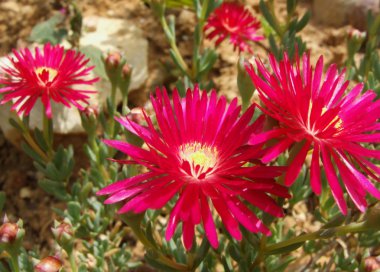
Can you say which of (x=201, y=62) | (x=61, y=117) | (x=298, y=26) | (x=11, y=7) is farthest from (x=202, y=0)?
(x=11, y=7)

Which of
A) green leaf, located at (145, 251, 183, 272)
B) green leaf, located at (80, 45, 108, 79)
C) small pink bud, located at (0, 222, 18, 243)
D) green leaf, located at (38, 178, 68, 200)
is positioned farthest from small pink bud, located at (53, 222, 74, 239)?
green leaf, located at (80, 45, 108, 79)

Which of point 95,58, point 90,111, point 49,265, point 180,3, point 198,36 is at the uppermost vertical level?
point 180,3

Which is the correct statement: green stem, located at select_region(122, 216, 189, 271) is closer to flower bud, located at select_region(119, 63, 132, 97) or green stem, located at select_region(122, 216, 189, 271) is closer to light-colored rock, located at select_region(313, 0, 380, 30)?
flower bud, located at select_region(119, 63, 132, 97)

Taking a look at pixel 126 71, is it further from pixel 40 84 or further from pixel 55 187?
pixel 55 187

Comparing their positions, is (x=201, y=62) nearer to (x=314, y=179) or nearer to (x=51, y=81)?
(x=51, y=81)

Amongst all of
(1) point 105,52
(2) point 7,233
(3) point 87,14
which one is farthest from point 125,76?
(3) point 87,14

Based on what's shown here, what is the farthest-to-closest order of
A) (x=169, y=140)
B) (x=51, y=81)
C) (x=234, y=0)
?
(x=234, y=0) → (x=51, y=81) → (x=169, y=140)
